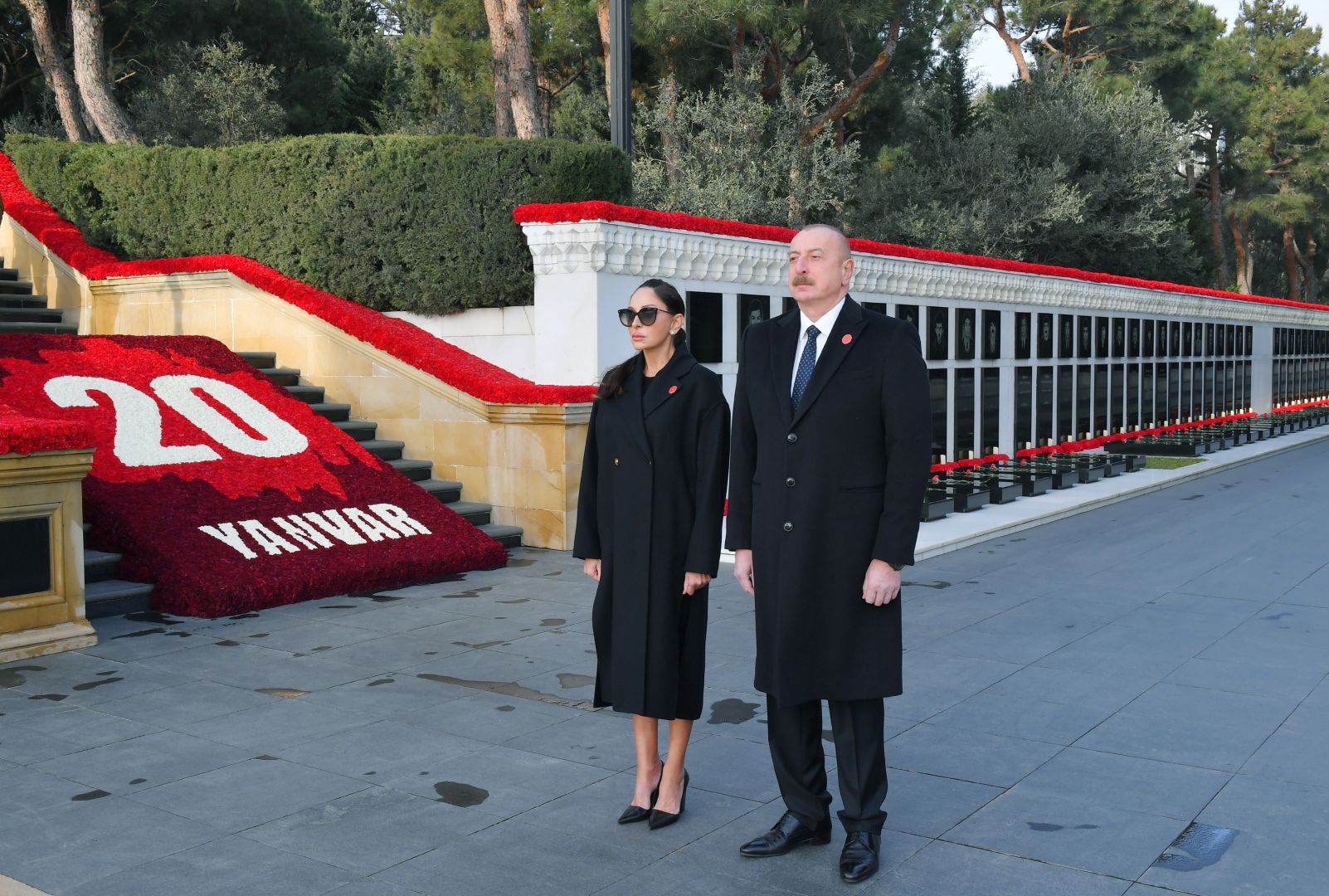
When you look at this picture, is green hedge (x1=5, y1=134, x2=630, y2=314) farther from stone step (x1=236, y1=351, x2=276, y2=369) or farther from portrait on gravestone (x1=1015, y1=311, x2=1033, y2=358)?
portrait on gravestone (x1=1015, y1=311, x2=1033, y2=358)

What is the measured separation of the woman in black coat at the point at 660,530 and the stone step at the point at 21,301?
12985 mm

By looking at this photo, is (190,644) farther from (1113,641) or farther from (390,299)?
(390,299)

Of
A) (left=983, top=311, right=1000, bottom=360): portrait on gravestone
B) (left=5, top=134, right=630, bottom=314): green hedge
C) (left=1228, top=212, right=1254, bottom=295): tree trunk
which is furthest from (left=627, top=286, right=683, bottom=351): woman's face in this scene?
(left=1228, top=212, right=1254, bottom=295): tree trunk

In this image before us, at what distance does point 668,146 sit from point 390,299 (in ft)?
41.4

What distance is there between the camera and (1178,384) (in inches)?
971

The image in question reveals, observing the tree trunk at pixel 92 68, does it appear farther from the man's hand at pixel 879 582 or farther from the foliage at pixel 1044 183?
the man's hand at pixel 879 582

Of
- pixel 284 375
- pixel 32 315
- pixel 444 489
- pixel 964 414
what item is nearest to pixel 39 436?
pixel 444 489

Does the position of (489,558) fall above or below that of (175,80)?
below

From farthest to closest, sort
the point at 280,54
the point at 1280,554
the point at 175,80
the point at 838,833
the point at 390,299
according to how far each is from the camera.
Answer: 1. the point at 280,54
2. the point at 175,80
3. the point at 390,299
4. the point at 1280,554
5. the point at 838,833

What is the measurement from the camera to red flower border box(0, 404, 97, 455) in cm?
673

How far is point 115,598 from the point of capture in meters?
7.82

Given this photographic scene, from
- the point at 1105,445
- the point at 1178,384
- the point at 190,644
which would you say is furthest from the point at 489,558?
the point at 1178,384

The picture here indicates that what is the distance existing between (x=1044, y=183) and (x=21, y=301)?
20.2m

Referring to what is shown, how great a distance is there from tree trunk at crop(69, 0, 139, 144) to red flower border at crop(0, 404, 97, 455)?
43.4ft
